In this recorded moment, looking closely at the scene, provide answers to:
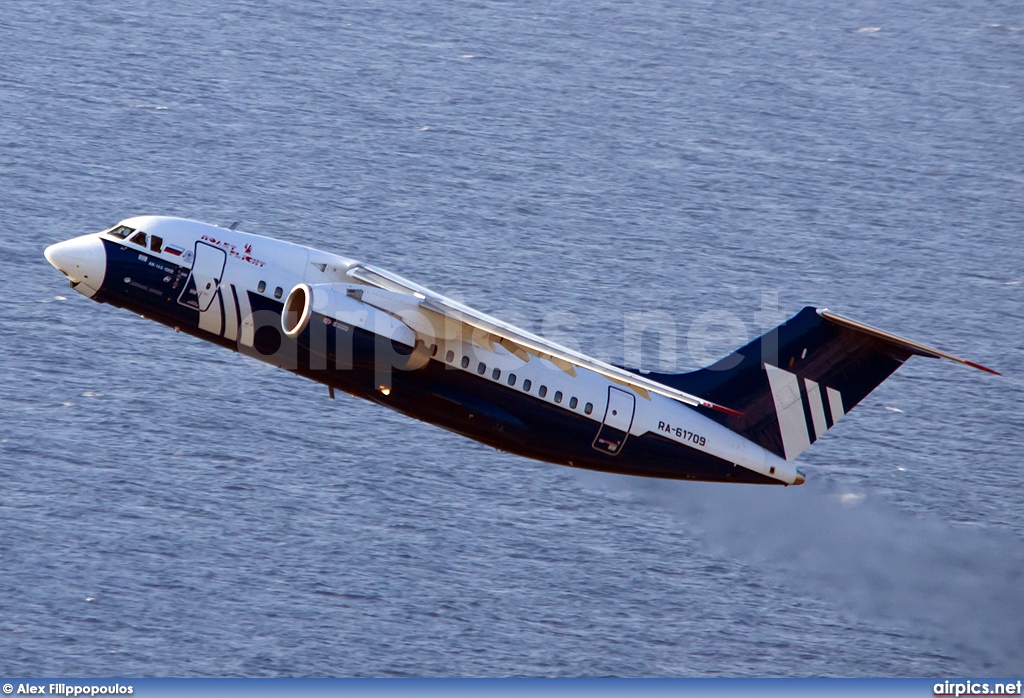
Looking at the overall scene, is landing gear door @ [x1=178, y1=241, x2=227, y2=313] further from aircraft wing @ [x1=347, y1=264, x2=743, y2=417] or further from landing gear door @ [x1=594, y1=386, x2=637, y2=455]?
landing gear door @ [x1=594, y1=386, x2=637, y2=455]

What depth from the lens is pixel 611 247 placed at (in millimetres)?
53938

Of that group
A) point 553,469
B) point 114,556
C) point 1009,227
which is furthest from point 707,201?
point 114,556

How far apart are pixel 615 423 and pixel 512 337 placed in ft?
11.4

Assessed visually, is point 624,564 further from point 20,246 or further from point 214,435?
point 20,246

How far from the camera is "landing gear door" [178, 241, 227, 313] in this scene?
27797 millimetres

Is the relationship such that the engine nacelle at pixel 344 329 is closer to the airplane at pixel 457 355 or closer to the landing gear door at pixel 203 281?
the airplane at pixel 457 355

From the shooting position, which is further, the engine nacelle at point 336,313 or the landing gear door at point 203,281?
the landing gear door at point 203,281

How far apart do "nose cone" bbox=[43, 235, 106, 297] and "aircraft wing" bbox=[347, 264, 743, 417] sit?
497 centimetres

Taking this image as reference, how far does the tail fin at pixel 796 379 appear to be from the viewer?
29891mm

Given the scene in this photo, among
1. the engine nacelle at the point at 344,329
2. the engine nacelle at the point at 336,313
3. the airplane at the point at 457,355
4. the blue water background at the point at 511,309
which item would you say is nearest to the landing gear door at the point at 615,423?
the airplane at the point at 457,355

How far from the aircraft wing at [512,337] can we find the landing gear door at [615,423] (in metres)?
0.42

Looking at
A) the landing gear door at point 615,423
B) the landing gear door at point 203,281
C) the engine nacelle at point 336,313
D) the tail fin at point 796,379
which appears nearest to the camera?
the engine nacelle at point 336,313

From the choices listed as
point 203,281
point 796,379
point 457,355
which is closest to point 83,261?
point 203,281

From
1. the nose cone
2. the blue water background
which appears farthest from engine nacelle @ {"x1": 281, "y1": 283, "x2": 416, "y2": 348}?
the blue water background
